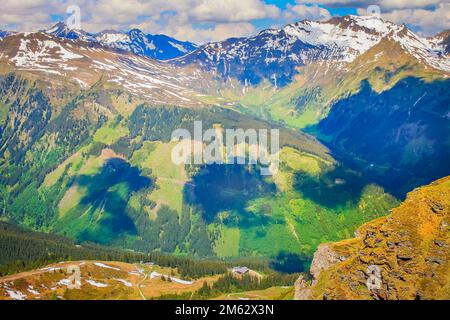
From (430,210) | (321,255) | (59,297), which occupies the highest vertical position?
(430,210)
